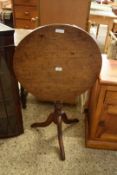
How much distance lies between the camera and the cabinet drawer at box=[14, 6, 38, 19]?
324cm

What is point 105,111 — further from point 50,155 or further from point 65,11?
point 65,11

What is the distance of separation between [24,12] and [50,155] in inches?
103

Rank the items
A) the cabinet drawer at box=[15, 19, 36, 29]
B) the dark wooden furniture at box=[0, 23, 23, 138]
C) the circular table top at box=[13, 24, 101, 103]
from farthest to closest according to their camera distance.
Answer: the cabinet drawer at box=[15, 19, 36, 29], the dark wooden furniture at box=[0, 23, 23, 138], the circular table top at box=[13, 24, 101, 103]

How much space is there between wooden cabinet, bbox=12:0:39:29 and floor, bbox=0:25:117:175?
2.14 meters

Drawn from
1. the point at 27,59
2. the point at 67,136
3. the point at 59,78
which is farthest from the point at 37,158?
the point at 27,59

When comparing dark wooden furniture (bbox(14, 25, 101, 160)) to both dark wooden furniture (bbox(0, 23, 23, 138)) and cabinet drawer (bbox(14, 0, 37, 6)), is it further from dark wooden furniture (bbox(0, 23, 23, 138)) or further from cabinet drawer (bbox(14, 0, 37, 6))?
cabinet drawer (bbox(14, 0, 37, 6))

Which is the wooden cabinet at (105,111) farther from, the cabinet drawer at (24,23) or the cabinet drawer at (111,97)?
the cabinet drawer at (24,23)

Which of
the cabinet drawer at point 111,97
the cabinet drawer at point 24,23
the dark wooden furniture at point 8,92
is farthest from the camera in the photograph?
the cabinet drawer at point 24,23

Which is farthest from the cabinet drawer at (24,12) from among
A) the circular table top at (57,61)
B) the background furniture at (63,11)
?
the circular table top at (57,61)

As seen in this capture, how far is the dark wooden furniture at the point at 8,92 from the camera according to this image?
1.26 metres

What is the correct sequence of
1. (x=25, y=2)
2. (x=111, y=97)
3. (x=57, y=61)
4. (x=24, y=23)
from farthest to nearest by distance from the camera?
(x=24, y=23)
(x=25, y=2)
(x=111, y=97)
(x=57, y=61)

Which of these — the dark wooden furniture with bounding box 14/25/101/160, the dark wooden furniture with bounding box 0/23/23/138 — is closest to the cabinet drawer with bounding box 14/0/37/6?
the dark wooden furniture with bounding box 0/23/23/138

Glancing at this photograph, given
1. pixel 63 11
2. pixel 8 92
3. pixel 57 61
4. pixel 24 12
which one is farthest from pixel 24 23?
pixel 57 61

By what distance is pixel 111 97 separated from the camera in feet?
4.53
